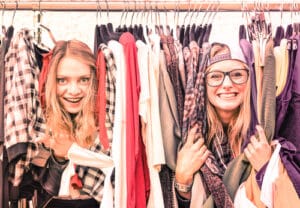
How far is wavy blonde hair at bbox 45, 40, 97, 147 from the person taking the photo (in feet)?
4.57

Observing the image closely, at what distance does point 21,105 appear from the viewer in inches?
53.3

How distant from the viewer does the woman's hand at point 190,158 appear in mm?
1373

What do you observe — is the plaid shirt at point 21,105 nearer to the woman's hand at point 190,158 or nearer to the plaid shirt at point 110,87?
the plaid shirt at point 110,87

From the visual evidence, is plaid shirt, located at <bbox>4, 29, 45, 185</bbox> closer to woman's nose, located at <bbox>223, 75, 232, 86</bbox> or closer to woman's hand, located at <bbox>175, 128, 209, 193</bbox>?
woman's hand, located at <bbox>175, 128, 209, 193</bbox>

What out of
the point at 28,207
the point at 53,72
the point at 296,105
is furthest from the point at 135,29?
the point at 28,207

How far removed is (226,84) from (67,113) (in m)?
0.48

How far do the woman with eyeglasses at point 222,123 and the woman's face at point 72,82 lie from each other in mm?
340

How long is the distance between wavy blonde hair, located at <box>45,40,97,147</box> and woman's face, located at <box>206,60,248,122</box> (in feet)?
1.14

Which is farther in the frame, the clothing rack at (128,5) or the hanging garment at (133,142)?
the clothing rack at (128,5)

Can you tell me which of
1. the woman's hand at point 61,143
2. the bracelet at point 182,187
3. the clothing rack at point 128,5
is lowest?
the bracelet at point 182,187

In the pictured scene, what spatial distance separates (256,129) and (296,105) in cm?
13

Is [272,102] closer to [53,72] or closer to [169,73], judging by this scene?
[169,73]

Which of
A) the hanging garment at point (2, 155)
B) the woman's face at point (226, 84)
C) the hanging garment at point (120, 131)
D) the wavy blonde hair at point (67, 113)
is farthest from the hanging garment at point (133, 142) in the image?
the hanging garment at point (2, 155)

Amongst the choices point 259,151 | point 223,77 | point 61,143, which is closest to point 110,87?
point 61,143
